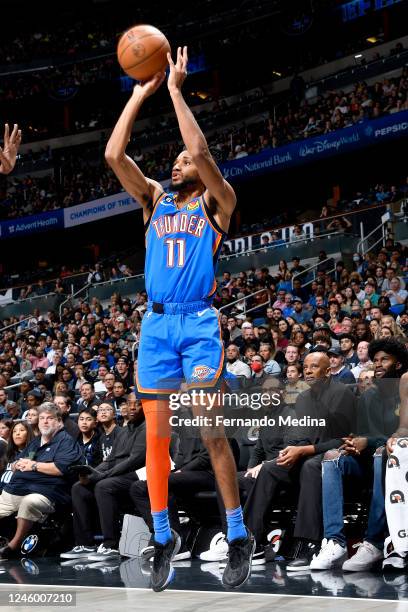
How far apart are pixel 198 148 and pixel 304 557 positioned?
3062mm

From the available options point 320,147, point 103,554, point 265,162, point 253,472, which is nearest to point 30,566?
point 103,554

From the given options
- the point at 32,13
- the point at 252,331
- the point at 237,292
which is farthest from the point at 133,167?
the point at 32,13

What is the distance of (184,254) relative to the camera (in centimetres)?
480

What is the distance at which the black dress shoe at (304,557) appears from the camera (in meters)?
5.80

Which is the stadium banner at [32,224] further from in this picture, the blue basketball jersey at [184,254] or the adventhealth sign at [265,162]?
the blue basketball jersey at [184,254]

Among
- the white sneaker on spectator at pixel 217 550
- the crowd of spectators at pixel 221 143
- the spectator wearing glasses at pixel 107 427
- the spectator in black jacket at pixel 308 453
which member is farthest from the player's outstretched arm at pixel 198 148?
the crowd of spectators at pixel 221 143

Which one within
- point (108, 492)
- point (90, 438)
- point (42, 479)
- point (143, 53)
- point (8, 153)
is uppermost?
point (143, 53)

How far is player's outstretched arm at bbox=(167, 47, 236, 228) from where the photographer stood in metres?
4.57

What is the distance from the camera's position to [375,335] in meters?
9.58

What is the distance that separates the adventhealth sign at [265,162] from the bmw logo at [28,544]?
16774mm

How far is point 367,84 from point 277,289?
12.6 meters

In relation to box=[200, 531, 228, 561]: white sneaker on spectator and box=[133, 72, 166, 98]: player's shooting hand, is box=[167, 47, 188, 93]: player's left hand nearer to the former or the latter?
box=[133, 72, 166, 98]: player's shooting hand

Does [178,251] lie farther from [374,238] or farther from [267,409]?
[374,238]

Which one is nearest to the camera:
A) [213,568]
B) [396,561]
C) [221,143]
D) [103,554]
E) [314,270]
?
[396,561]
